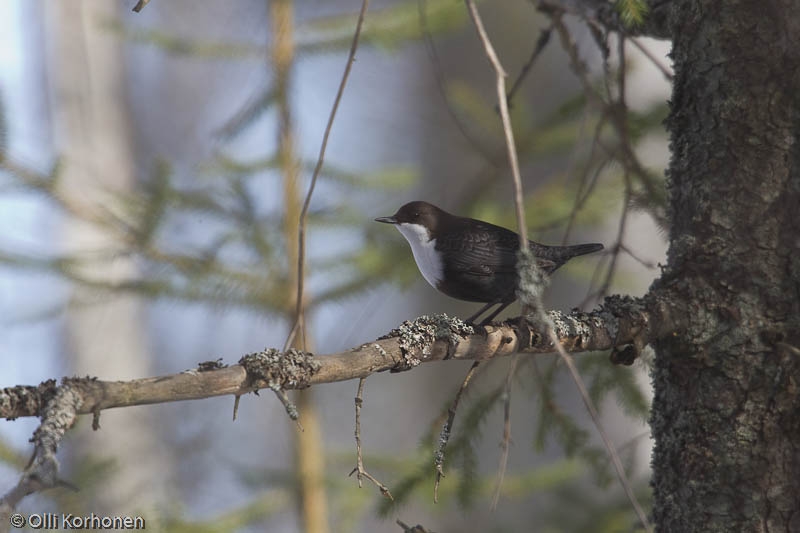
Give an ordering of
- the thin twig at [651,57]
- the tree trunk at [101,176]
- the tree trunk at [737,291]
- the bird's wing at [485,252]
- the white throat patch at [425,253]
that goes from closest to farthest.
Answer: the tree trunk at [737,291]
the thin twig at [651,57]
the bird's wing at [485,252]
the white throat patch at [425,253]
the tree trunk at [101,176]

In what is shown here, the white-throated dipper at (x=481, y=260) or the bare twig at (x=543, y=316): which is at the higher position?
the white-throated dipper at (x=481, y=260)

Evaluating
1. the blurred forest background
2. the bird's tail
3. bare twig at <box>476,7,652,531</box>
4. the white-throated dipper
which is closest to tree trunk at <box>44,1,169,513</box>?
the blurred forest background

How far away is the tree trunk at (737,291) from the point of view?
1621 millimetres

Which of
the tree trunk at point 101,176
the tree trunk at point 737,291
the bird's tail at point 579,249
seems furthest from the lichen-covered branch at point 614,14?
the tree trunk at point 101,176

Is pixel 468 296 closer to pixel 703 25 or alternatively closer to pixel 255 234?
pixel 703 25

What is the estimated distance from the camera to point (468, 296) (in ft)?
7.79

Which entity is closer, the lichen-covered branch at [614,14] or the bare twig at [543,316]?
the bare twig at [543,316]

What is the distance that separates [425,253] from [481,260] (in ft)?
0.86

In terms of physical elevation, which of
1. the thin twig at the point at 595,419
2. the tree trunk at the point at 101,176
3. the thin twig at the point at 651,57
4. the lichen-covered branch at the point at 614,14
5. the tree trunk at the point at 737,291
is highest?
the tree trunk at the point at 101,176

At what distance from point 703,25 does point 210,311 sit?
2704 mm

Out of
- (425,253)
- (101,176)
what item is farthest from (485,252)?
(101,176)

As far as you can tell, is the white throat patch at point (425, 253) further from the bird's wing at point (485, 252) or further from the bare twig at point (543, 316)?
the bare twig at point (543, 316)

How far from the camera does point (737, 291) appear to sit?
1.69 metres

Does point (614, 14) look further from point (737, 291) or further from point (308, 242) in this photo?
point (308, 242)
